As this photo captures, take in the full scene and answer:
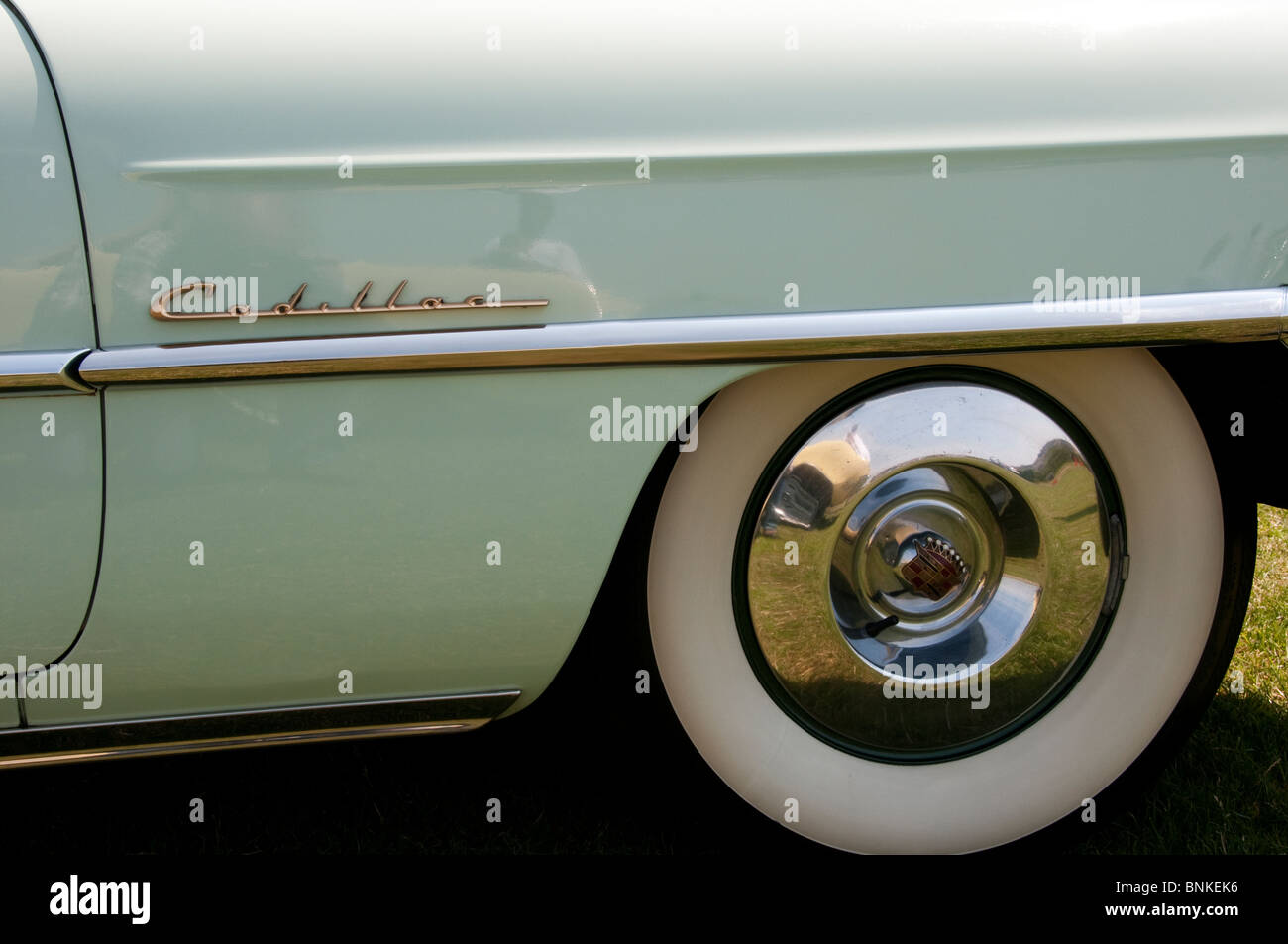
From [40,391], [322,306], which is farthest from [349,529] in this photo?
[40,391]

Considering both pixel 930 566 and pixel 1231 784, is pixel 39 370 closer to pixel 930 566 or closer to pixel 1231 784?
pixel 930 566

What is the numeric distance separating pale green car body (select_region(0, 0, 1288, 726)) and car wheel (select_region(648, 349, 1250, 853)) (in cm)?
17

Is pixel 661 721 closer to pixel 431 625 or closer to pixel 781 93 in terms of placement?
pixel 431 625

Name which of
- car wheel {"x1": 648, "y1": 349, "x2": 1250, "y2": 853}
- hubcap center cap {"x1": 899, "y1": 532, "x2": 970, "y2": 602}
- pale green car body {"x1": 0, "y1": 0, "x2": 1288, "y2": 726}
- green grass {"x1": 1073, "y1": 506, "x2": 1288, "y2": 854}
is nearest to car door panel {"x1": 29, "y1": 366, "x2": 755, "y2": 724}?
pale green car body {"x1": 0, "y1": 0, "x2": 1288, "y2": 726}

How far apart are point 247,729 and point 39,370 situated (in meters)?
0.55

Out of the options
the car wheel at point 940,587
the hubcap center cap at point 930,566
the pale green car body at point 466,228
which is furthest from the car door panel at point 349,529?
the hubcap center cap at point 930,566

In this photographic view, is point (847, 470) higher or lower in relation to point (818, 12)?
lower

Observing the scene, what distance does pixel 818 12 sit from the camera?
144 cm

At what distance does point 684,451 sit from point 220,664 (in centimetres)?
71

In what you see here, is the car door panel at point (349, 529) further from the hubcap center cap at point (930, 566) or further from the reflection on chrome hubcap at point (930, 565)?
the hubcap center cap at point (930, 566)

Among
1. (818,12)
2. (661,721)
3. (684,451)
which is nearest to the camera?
(818,12)

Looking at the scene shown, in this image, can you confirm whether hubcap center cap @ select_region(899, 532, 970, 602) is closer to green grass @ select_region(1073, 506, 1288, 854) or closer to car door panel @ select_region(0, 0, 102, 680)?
green grass @ select_region(1073, 506, 1288, 854)

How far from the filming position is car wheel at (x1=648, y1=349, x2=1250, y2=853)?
1581mm

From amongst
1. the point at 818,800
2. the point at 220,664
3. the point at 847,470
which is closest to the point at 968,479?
the point at 847,470
